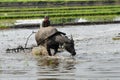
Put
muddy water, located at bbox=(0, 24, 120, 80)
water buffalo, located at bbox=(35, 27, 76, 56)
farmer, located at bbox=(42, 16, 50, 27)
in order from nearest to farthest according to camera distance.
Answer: muddy water, located at bbox=(0, 24, 120, 80), water buffalo, located at bbox=(35, 27, 76, 56), farmer, located at bbox=(42, 16, 50, 27)

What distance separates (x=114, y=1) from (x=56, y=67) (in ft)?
195

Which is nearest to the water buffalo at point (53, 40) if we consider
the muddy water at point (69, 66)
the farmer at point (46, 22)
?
the farmer at point (46, 22)

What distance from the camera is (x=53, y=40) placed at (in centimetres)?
1666

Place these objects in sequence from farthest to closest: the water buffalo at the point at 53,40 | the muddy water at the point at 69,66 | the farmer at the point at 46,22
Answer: the farmer at the point at 46,22 < the water buffalo at the point at 53,40 < the muddy water at the point at 69,66

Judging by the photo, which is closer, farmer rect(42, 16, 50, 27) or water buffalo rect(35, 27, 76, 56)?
water buffalo rect(35, 27, 76, 56)

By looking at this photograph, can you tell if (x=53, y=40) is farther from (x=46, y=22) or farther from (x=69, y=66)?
(x=69, y=66)

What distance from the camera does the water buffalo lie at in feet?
52.9

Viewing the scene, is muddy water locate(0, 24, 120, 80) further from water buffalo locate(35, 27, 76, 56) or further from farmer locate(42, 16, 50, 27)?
farmer locate(42, 16, 50, 27)

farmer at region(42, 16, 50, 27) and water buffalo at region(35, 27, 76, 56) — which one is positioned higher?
farmer at region(42, 16, 50, 27)

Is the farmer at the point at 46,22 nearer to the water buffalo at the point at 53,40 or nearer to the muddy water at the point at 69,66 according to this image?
the water buffalo at the point at 53,40

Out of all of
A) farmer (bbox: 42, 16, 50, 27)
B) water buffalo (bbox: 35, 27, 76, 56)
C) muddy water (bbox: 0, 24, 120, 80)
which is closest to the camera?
muddy water (bbox: 0, 24, 120, 80)

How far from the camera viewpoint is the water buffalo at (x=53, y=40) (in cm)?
1613

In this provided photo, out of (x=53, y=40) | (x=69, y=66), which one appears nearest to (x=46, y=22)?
(x=53, y=40)

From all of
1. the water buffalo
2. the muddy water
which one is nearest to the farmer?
the water buffalo
